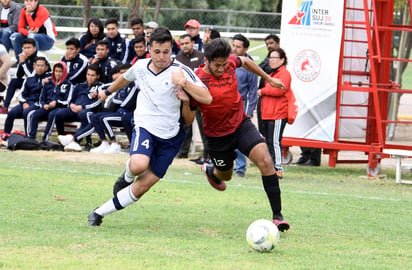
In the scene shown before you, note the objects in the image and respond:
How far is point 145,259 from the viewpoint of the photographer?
6.59 metres

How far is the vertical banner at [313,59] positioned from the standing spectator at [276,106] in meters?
1.50

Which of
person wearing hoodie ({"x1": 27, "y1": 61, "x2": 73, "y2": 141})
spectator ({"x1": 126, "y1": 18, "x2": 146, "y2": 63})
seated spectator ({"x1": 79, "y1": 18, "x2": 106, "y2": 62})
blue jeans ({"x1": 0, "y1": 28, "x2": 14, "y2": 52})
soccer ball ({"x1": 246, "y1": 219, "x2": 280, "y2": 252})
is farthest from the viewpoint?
blue jeans ({"x1": 0, "y1": 28, "x2": 14, "y2": 52})

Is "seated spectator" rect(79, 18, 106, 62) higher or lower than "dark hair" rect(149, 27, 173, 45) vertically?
lower

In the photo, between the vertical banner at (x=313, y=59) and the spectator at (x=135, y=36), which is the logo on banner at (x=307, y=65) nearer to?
the vertical banner at (x=313, y=59)

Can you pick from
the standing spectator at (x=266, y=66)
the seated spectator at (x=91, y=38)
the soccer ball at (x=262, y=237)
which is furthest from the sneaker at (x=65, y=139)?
the soccer ball at (x=262, y=237)

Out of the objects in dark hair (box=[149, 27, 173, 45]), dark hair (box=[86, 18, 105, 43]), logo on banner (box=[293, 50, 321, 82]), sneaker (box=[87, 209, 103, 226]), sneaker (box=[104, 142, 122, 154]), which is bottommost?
sneaker (box=[104, 142, 122, 154])

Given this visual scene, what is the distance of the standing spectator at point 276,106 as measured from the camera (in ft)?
43.3

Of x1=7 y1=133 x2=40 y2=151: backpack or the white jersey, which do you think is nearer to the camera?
the white jersey

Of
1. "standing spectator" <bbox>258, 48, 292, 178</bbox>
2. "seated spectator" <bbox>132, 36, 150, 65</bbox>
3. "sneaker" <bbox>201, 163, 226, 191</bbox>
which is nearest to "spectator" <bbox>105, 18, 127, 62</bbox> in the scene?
"seated spectator" <bbox>132, 36, 150, 65</bbox>

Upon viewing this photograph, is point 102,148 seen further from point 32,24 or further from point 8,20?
point 8,20

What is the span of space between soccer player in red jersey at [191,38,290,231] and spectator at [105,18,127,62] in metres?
8.90

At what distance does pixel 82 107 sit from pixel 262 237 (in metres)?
9.70

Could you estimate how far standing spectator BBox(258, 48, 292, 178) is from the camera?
43.3 ft

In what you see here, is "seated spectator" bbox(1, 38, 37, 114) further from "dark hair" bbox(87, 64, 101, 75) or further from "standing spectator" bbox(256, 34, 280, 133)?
"standing spectator" bbox(256, 34, 280, 133)
